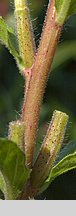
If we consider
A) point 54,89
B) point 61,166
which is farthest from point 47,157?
point 54,89

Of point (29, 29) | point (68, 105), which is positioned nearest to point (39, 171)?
point (29, 29)

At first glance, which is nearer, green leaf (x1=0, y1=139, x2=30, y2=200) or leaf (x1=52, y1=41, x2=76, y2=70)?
green leaf (x1=0, y1=139, x2=30, y2=200)

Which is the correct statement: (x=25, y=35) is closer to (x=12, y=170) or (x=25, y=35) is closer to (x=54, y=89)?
(x=12, y=170)

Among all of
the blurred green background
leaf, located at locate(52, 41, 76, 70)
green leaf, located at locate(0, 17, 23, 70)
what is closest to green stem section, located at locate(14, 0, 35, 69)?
green leaf, located at locate(0, 17, 23, 70)

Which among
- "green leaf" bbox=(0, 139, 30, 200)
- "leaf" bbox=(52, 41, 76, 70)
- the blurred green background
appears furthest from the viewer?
"leaf" bbox=(52, 41, 76, 70)

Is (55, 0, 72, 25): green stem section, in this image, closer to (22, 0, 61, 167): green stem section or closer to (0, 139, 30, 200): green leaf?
(22, 0, 61, 167): green stem section

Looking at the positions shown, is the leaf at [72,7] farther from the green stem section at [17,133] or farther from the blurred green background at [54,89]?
the blurred green background at [54,89]
